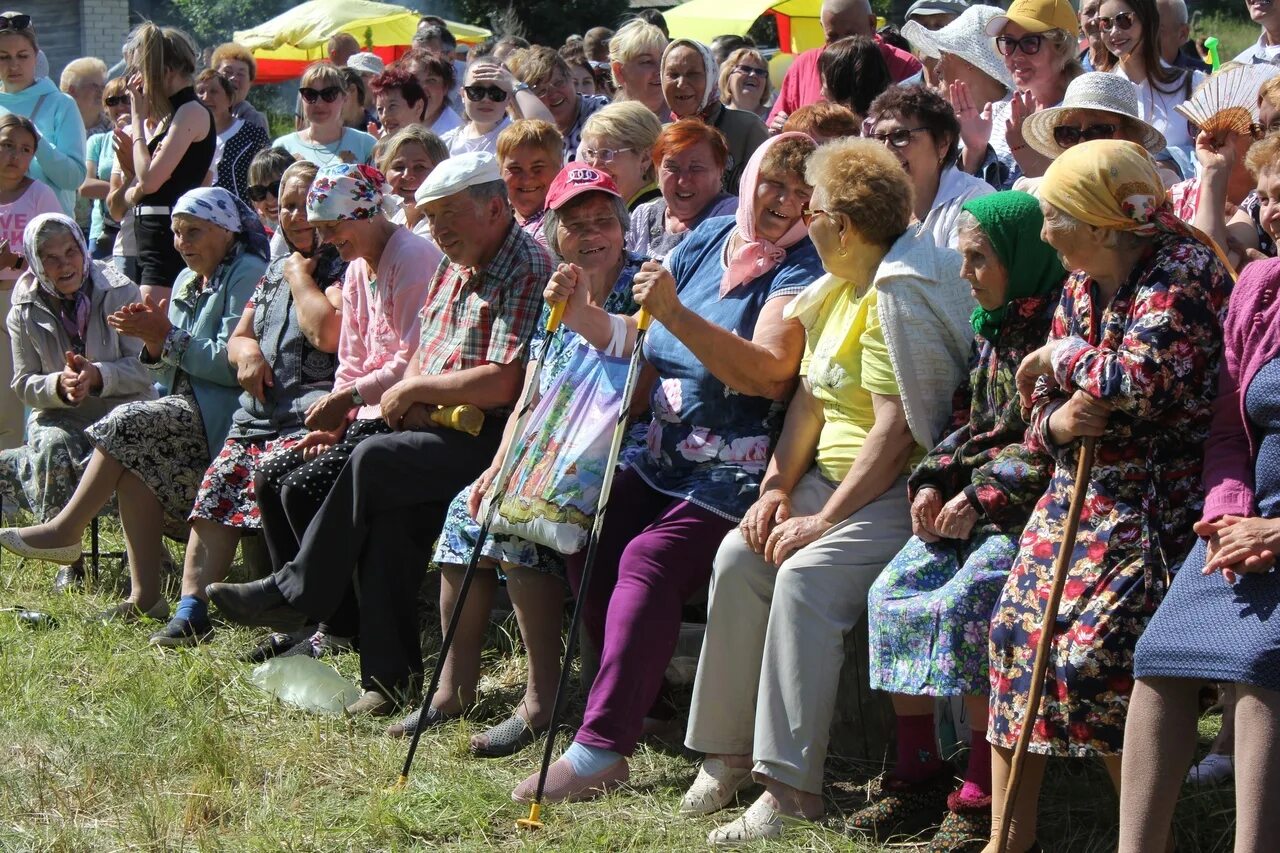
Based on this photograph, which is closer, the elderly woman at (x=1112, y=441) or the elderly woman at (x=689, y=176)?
the elderly woman at (x=1112, y=441)

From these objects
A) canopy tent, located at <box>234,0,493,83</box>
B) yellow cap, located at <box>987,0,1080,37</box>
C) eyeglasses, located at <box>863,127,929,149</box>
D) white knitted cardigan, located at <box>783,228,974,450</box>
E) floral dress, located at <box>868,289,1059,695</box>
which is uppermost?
canopy tent, located at <box>234,0,493,83</box>

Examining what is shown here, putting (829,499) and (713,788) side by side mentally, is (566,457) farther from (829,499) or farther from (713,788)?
(713,788)

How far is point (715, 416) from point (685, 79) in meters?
2.58

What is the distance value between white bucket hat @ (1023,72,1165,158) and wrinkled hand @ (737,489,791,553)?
1.32 meters

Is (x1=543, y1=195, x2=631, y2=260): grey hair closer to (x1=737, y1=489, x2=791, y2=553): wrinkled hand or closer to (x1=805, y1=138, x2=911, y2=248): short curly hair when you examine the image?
(x1=805, y1=138, x2=911, y2=248): short curly hair

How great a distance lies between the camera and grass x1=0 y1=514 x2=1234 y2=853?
401cm

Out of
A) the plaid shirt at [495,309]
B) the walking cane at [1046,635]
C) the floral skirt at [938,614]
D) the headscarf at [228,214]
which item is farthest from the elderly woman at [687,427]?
the headscarf at [228,214]

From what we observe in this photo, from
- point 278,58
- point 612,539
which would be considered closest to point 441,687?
point 612,539

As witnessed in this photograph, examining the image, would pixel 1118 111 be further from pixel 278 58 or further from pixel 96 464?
pixel 278 58

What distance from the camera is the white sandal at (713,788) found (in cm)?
417

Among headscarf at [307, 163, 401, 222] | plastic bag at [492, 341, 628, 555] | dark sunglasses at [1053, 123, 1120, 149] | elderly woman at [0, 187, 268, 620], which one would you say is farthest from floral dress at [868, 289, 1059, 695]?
elderly woman at [0, 187, 268, 620]

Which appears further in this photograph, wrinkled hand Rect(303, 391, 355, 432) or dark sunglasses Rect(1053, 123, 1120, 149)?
wrinkled hand Rect(303, 391, 355, 432)

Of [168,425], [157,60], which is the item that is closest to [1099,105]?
[168,425]

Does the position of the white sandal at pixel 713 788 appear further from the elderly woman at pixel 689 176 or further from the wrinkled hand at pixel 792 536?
the elderly woman at pixel 689 176
